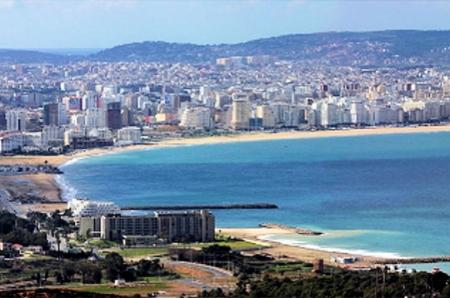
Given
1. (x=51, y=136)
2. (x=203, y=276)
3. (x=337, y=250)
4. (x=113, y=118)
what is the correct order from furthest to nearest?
(x=113, y=118)
(x=51, y=136)
(x=337, y=250)
(x=203, y=276)

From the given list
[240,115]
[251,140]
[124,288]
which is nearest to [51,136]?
[251,140]

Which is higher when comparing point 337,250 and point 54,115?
point 54,115

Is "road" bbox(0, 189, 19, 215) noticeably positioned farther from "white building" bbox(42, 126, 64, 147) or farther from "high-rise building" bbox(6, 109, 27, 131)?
"high-rise building" bbox(6, 109, 27, 131)

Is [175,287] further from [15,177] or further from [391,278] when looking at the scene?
[15,177]

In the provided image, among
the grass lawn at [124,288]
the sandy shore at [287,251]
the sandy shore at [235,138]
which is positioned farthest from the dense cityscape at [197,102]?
the grass lawn at [124,288]

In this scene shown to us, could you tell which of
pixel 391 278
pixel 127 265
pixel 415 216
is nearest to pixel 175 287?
pixel 127 265

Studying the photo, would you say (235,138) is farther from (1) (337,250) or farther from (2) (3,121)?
(1) (337,250)
